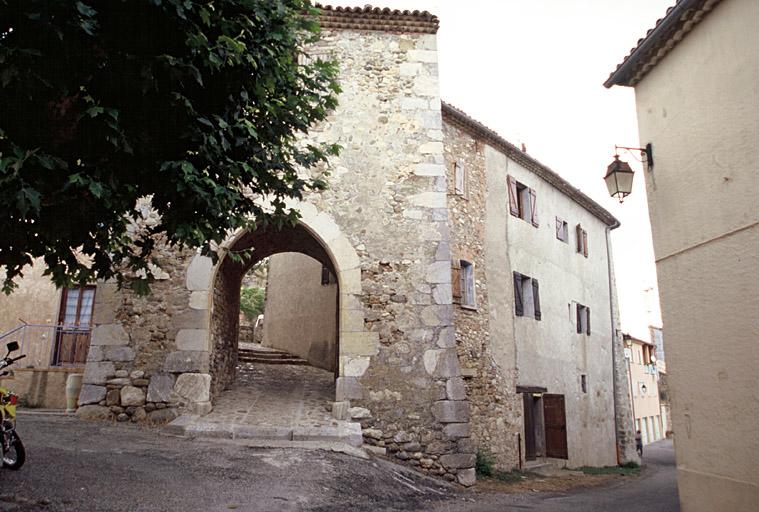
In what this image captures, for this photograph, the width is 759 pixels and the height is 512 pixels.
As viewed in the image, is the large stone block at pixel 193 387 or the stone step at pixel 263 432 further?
the large stone block at pixel 193 387

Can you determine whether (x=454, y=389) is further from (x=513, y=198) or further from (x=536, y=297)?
(x=513, y=198)

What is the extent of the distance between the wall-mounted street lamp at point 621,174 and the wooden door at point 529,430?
742 centimetres

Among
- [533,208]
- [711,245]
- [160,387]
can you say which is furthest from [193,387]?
[533,208]

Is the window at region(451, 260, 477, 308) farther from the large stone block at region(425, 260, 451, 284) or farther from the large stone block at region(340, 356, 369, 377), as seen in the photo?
the large stone block at region(340, 356, 369, 377)

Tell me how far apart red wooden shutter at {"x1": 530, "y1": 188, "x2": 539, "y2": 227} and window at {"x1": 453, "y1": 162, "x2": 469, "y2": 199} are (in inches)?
120

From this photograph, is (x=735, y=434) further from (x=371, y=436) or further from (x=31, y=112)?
(x=31, y=112)

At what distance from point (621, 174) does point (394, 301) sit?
3941mm

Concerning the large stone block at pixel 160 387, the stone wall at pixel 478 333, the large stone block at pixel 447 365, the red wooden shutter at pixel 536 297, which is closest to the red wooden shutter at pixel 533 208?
the red wooden shutter at pixel 536 297

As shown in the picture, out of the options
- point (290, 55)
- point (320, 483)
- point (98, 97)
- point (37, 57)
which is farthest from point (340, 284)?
point (37, 57)

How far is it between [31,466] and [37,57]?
419 cm

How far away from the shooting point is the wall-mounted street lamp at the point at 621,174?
769 cm

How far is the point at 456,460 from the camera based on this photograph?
8.93 meters

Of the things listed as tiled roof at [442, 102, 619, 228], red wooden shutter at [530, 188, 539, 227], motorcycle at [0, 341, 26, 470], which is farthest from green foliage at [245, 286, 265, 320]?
motorcycle at [0, 341, 26, 470]

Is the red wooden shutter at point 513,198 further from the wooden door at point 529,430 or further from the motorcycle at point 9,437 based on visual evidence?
the motorcycle at point 9,437
